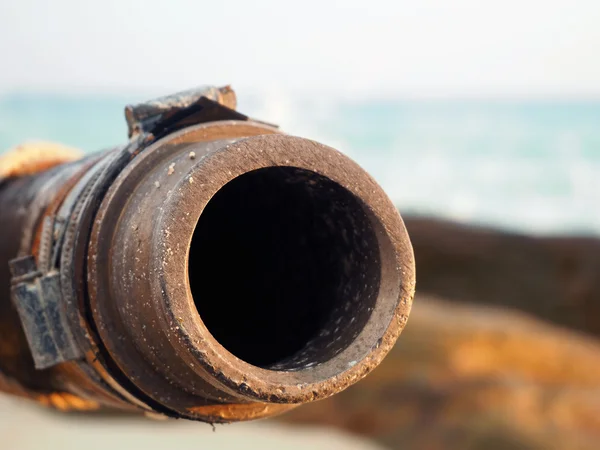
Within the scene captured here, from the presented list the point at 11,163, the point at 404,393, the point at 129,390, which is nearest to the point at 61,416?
the point at 404,393

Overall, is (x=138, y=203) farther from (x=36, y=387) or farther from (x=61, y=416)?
(x=61, y=416)

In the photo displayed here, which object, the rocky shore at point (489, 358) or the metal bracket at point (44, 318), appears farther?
the rocky shore at point (489, 358)

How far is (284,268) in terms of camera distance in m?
1.58

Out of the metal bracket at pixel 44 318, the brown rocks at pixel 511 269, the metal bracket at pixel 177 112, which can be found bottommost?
the brown rocks at pixel 511 269

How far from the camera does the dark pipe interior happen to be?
1270mm

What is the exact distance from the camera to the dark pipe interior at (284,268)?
1270mm

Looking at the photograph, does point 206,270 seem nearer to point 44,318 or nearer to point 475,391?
point 44,318

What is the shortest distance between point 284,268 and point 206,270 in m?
0.21

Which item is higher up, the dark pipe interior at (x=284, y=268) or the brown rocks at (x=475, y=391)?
the dark pipe interior at (x=284, y=268)

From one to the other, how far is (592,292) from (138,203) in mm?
8184

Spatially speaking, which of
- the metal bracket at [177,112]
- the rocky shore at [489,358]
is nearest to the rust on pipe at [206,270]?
the metal bracket at [177,112]

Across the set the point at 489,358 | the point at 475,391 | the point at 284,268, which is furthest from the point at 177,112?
the point at 489,358

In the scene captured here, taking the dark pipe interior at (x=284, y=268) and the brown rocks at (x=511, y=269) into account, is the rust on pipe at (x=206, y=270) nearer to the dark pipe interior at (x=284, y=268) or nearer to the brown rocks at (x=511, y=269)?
the dark pipe interior at (x=284, y=268)

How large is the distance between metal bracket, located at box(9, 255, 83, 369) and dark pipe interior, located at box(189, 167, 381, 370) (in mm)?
280
